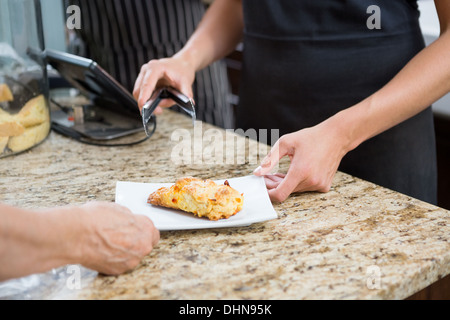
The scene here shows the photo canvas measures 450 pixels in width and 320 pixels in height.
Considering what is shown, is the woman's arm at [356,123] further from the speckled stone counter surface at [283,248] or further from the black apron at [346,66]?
the black apron at [346,66]

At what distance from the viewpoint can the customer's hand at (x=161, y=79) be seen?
141 cm

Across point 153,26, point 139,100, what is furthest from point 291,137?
point 153,26

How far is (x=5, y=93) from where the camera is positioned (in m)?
1.38

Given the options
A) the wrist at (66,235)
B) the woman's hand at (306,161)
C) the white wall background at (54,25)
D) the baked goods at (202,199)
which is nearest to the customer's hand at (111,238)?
the wrist at (66,235)

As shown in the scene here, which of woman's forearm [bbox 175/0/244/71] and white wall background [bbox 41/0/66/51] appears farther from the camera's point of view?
white wall background [bbox 41/0/66/51]

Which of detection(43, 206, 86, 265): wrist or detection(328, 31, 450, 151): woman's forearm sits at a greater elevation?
detection(328, 31, 450, 151): woman's forearm

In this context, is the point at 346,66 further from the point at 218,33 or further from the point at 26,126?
the point at 26,126

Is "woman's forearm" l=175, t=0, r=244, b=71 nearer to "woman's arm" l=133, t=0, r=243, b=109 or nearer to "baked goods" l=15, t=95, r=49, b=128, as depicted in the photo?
"woman's arm" l=133, t=0, r=243, b=109

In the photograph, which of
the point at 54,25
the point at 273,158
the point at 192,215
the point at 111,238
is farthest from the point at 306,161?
the point at 54,25

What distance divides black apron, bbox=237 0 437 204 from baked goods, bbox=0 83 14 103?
74 cm

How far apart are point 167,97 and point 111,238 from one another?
682mm

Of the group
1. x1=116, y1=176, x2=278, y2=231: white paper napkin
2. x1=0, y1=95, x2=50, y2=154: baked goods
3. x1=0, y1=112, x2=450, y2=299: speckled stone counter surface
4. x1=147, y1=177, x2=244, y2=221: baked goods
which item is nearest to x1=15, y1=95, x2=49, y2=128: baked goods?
x1=0, y1=95, x2=50, y2=154: baked goods

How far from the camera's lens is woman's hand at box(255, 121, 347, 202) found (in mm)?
1113

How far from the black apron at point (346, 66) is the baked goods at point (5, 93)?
739mm
